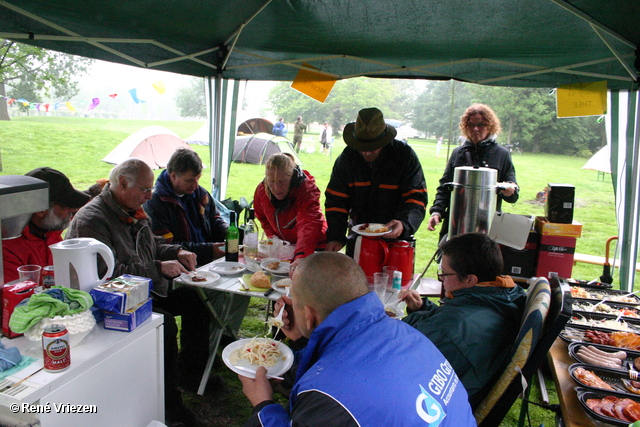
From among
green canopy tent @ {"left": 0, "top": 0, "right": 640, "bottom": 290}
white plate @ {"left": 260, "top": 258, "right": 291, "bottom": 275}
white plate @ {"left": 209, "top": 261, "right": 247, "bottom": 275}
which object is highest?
green canopy tent @ {"left": 0, "top": 0, "right": 640, "bottom": 290}

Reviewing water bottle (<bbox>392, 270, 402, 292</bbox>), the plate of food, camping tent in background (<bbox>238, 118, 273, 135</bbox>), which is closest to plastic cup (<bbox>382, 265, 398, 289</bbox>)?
water bottle (<bbox>392, 270, 402, 292</bbox>)

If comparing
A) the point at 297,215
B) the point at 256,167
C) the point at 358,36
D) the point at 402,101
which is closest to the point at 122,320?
the point at 297,215

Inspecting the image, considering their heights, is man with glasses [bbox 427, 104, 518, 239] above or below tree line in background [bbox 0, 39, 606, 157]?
below

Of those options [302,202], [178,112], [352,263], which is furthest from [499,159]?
[178,112]

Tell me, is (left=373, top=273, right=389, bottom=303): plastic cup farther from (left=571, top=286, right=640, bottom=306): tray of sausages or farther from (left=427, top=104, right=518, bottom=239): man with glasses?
(left=427, top=104, right=518, bottom=239): man with glasses

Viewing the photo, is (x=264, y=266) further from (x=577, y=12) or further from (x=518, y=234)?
(x=577, y=12)

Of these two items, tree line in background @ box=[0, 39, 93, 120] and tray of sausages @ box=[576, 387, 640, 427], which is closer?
tray of sausages @ box=[576, 387, 640, 427]

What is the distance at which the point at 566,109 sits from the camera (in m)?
4.27

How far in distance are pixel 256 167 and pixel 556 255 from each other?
1229cm

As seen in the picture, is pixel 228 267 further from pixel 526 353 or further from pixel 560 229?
Result: pixel 560 229

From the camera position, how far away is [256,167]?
1467cm

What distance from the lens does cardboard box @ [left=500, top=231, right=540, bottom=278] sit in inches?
133

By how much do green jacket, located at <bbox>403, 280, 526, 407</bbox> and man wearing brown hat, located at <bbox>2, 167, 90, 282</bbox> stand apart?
2.32 meters

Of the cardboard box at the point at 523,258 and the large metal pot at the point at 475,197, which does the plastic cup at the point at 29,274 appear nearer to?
the large metal pot at the point at 475,197
